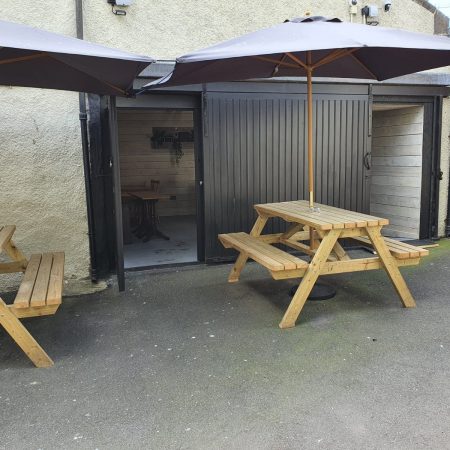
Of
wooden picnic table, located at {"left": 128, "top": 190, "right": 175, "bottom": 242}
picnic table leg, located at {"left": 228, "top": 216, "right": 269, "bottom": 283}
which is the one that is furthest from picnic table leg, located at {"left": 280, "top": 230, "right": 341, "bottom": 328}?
wooden picnic table, located at {"left": 128, "top": 190, "right": 175, "bottom": 242}

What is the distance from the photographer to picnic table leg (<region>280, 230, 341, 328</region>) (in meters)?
3.45

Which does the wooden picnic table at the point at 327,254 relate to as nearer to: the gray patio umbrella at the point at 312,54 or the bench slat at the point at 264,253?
the bench slat at the point at 264,253

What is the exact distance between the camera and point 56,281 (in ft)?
10.7

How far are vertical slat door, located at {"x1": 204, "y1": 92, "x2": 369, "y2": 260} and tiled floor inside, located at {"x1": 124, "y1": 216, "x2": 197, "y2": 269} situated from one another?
67 cm

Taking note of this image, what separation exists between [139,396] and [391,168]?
5455 millimetres

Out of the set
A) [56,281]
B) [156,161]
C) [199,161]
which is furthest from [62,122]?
Answer: [156,161]

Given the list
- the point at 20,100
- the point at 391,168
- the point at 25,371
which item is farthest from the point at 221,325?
the point at 391,168

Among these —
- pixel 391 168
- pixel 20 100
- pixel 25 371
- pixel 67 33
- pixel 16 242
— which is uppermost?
pixel 67 33

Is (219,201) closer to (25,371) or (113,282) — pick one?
(113,282)

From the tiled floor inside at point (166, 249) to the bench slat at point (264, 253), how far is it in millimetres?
1286

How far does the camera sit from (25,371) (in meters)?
2.92

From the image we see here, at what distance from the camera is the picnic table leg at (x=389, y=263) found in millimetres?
3619

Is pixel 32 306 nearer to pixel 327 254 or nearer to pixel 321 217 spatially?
pixel 327 254

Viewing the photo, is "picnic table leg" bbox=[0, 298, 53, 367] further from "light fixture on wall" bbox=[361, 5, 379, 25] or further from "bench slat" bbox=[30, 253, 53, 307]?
"light fixture on wall" bbox=[361, 5, 379, 25]
